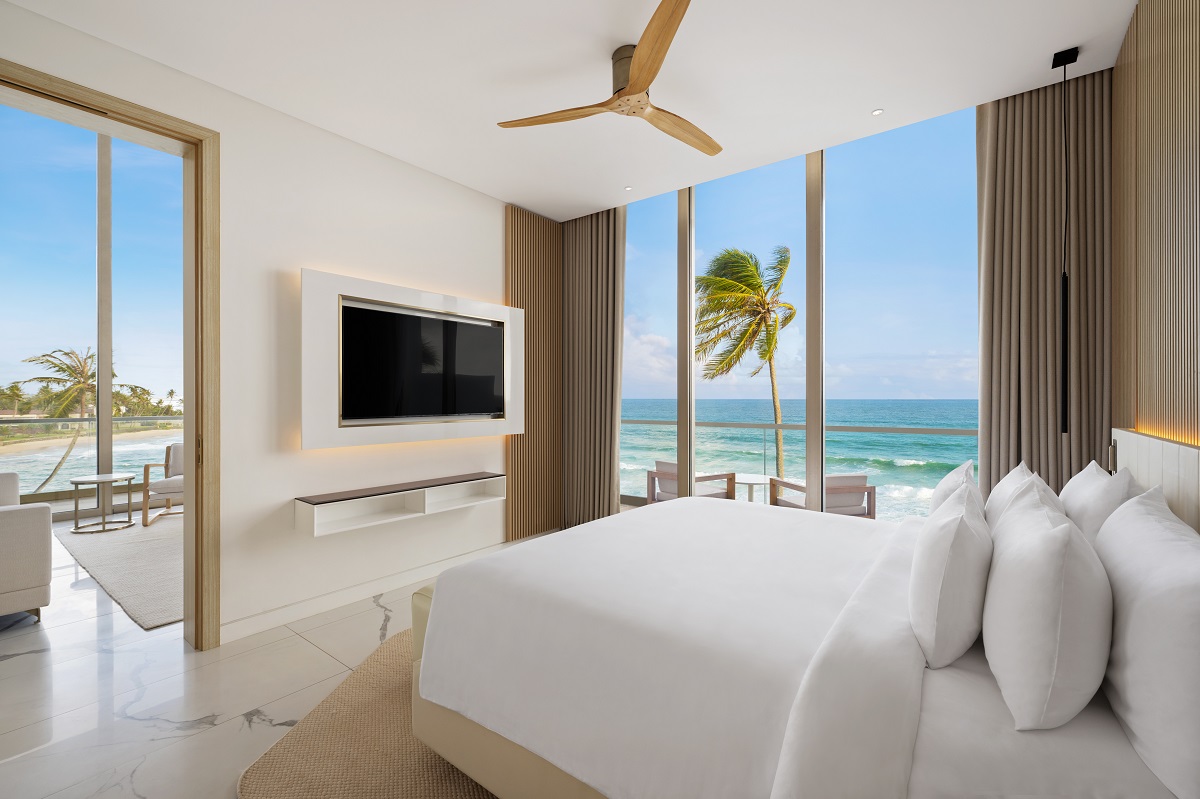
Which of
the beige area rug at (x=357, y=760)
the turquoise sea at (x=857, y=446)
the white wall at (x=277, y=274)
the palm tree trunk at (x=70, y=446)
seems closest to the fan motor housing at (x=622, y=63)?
the white wall at (x=277, y=274)

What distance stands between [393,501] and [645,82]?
9.00ft

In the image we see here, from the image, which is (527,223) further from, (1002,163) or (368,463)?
(1002,163)

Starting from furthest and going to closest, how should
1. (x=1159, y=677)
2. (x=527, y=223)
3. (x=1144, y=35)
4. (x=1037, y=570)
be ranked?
(x=527, y=223) < (x=1144, y=35) < (x=1037, y=570) < (x=1159, y=677)

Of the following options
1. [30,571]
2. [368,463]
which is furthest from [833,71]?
[30,571]

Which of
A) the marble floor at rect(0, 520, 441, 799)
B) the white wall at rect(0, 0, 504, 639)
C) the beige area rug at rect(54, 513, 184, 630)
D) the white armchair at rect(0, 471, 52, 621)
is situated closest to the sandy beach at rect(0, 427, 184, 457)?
the beige area rug at rect(54, 513, 184, 630)

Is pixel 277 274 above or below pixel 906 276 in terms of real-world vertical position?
below

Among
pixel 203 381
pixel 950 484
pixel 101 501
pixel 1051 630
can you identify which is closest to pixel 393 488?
pixel 203 381

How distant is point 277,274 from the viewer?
9.70 feet

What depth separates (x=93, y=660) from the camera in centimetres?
249

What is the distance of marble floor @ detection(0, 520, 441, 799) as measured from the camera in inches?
69.3

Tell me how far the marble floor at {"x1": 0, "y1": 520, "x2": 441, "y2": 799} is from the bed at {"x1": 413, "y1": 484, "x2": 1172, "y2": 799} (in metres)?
0.78

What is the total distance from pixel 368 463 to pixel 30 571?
1636 mm

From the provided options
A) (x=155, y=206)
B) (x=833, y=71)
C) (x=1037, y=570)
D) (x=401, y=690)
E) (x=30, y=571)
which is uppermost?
(x=155, y=206)

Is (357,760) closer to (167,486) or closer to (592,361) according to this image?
(592,361)
